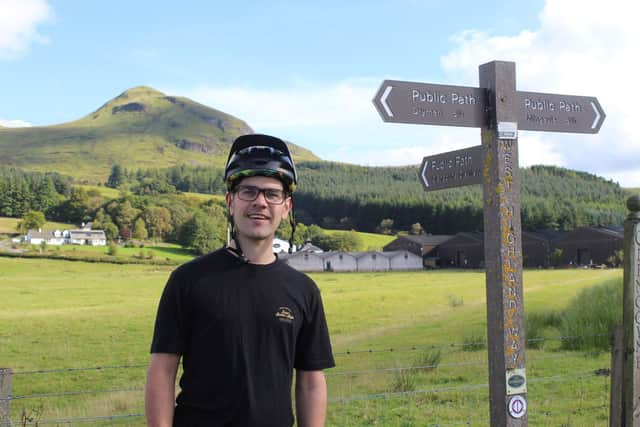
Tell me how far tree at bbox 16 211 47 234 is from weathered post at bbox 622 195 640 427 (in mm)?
124264

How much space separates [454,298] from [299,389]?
35.8 metres

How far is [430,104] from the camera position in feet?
16.3

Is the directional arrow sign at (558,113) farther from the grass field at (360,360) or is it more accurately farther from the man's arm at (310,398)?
the man's arm at (310,398)

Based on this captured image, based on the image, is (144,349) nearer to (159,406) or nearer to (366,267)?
(159,406)

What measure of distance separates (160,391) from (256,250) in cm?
69

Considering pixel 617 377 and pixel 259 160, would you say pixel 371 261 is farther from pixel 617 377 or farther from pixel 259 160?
pixel 259 160

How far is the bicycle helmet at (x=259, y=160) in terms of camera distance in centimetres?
279

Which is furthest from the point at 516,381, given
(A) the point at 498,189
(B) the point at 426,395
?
(B) the point at 426,395

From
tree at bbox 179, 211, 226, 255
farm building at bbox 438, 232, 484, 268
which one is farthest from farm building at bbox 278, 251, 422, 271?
tree at bbox 179, 211, 226, 255

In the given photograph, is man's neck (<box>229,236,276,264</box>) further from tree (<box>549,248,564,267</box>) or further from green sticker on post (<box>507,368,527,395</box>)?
tree (<box>549,248,564,267</box>)

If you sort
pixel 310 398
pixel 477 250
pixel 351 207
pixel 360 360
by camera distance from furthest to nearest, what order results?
pixel 351 207 → pixel 477 250 → pixel 360 360 → pixel 310 398

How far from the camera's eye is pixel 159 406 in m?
2.61

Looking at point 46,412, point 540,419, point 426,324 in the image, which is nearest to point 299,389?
point 540,419

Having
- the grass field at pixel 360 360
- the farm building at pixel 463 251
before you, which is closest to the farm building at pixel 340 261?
the farm building at pixel 463 251
